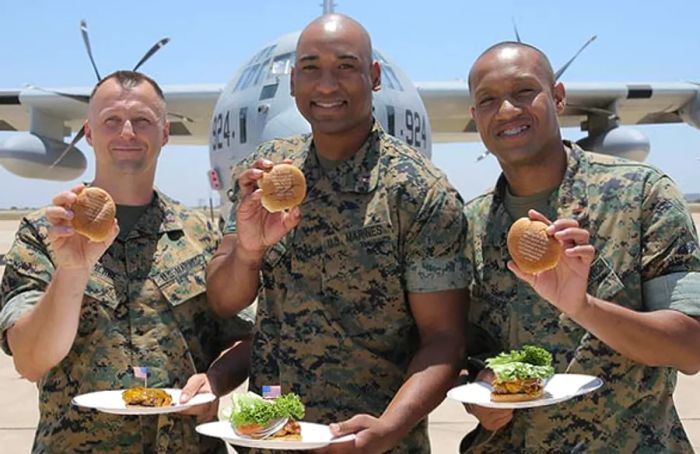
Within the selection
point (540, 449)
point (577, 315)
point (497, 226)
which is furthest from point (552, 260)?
point (540, 449)

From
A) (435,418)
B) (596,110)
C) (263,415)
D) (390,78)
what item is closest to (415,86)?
(390,78)

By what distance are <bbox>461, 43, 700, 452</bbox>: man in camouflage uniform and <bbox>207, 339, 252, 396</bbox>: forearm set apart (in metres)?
0.82

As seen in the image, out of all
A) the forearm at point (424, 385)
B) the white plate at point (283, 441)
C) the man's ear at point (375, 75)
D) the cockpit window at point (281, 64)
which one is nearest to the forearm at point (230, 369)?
the white plate at point (283, 441)

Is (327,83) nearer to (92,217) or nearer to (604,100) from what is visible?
(92,217)

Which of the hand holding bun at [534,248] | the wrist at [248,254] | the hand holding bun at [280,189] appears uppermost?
the hand holding bun at [280,189]

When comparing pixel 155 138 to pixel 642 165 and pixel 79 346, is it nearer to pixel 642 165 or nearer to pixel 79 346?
pixel 79 346

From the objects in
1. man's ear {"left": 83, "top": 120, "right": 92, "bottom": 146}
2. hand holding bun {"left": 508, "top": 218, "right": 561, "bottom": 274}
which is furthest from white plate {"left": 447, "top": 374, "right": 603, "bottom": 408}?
man's ear {"left": 83, "top": 120, "right": 92, "bottom": 146}

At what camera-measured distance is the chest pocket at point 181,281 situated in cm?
254

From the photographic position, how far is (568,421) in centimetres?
223

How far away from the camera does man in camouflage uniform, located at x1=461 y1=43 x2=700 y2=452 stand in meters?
2.13

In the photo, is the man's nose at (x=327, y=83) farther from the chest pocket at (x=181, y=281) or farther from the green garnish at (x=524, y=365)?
the green garnish at (x=524, y=365)

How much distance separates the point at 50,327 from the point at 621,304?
5.67 ft

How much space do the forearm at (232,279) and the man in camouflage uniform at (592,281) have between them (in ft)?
2.58

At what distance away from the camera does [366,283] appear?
2410 millimetres
